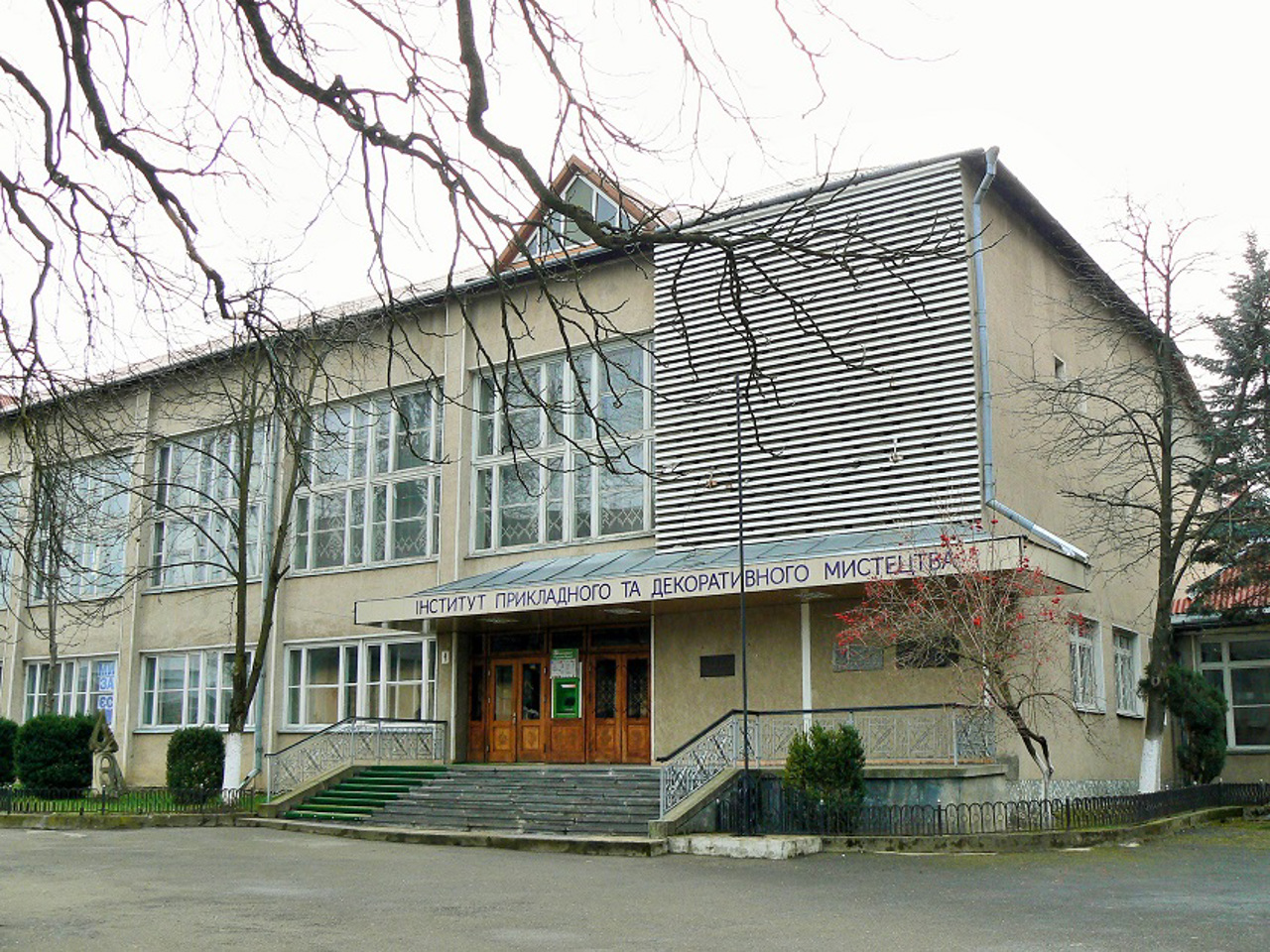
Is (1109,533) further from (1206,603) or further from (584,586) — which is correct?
(584,586)

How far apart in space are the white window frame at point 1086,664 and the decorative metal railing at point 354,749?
11.5 m

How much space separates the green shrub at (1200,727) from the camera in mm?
24406

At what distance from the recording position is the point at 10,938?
9.25 meters

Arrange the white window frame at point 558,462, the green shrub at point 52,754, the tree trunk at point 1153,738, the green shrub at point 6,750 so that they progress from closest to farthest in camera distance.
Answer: the tree trunk at point 1153,738 → the white window frame at point 558,462 → the green shrub at point 52,754 → the green shrub at point 6,750

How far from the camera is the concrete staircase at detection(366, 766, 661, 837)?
18234 mm

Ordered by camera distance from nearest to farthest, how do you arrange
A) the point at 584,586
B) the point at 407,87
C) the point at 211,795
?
the point at 407,87 < the point at 584,586 < the point at 211,795

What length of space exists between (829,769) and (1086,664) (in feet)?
26.8

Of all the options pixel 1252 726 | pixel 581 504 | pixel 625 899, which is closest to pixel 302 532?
pixel 581 504

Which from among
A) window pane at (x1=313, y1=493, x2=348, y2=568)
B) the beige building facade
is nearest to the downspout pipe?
the beige building facade

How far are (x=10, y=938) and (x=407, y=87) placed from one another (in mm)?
6748

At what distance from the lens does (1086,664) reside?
891 inches

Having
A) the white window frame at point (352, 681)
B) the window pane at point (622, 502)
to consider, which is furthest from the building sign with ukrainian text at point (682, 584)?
the window pane at point (622, 502)

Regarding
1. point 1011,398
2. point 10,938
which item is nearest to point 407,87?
point 10,938

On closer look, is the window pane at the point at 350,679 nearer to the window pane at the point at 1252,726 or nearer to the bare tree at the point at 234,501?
the bare tree at the point at 234,501
